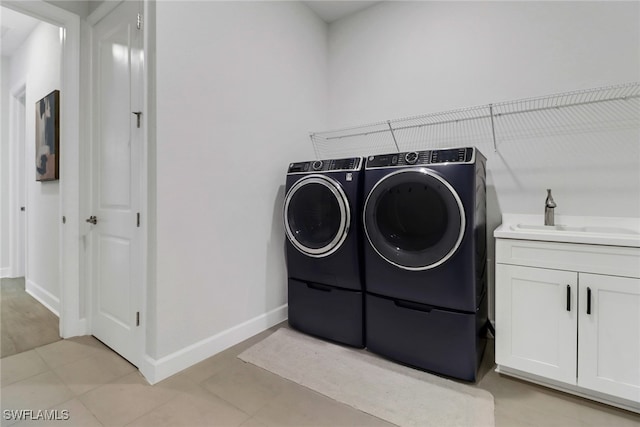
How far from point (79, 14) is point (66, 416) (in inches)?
96.4

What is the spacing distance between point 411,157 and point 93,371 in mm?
2147

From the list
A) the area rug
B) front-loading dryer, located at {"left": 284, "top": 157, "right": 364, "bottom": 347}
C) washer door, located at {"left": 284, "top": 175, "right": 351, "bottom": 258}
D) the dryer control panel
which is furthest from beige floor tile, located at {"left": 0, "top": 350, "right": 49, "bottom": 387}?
the dryer control panel

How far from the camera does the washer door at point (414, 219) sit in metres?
1.50

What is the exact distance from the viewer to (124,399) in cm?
138

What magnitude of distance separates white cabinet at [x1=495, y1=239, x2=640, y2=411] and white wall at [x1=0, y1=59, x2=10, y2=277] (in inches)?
199

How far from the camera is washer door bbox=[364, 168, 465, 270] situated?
1.50 meters

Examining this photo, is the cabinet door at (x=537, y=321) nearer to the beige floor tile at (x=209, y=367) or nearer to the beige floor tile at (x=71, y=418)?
the beige floor tile at (x=209, y=367)

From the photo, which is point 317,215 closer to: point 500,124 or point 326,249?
point 326,249

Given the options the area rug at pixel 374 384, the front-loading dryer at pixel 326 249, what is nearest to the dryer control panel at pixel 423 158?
the front-loading dryer at pixel 326 249

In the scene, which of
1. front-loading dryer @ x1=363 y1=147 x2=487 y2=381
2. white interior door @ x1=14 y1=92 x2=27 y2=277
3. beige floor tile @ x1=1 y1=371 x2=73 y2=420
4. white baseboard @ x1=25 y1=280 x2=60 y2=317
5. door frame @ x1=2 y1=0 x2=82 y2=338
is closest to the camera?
beige floor tile @ x1=1 y1=371 x2=73 y2=420

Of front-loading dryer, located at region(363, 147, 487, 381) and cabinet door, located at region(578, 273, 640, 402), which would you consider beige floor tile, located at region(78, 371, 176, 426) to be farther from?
cabinet door, located at region(578, 273, 640, 402)

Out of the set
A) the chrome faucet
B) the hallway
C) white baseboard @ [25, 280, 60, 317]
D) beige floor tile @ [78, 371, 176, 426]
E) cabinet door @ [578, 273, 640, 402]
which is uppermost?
the chrome faucet

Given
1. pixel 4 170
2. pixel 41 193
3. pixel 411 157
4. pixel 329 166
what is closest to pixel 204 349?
pixel 329 166

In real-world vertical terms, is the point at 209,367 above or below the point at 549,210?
below
